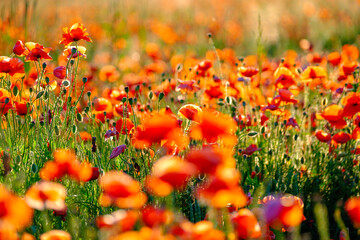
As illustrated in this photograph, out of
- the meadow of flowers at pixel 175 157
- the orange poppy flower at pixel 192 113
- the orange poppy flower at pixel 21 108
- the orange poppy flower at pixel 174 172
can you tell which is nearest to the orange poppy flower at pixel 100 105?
the meadow of flowers at pixel 175 157

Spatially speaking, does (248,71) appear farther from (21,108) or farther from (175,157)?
(175,157)

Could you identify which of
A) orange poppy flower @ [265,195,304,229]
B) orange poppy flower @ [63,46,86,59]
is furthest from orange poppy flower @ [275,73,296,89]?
orange poppy flower @ [265,195,304,229]

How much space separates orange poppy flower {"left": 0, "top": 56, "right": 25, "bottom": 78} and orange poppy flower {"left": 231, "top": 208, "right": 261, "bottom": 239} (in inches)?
45.5

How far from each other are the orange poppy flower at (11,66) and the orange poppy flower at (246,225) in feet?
3.79

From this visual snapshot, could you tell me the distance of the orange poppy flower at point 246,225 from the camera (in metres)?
1.14

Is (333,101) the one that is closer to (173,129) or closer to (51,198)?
(173,129)

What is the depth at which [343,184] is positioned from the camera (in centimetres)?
218

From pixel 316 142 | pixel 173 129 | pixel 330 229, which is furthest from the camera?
pixel 316 142

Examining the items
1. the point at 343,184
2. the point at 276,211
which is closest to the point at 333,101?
the point at 343,184

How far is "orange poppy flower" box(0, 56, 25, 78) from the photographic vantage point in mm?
1857

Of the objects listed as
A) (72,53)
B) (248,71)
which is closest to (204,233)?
(72,53)

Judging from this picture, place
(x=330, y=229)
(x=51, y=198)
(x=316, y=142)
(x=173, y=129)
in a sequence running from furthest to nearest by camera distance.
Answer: (x=316, y=142) < (x=330, y=229) < (x=173, y=129) < (x=51, y=198)

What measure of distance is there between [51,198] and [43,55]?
3.07 feet

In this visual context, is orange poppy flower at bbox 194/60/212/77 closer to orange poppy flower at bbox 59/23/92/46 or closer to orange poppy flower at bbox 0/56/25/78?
orange poppy flower at bbox 59/23/92/46
